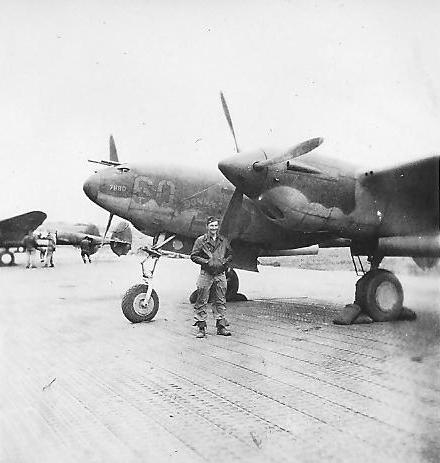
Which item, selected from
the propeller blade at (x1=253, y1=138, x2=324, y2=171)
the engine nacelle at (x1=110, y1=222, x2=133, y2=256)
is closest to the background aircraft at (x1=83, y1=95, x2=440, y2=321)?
the propeller blade at (x1=253, y1=138, x2=324, y2=171)

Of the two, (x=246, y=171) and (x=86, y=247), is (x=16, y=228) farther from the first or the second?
(x=246, y=171)

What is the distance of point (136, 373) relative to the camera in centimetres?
504

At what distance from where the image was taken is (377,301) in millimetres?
7836

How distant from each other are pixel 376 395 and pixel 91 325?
199 inches

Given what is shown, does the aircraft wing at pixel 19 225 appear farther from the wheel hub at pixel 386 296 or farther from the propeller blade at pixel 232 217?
the wheel hub at pixel 386 296

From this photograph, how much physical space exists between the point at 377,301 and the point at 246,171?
2913 mm

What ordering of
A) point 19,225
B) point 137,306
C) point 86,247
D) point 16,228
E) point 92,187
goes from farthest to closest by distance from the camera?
point 86,247
point 16,228
point 19,225
point 92,187
point 137,306

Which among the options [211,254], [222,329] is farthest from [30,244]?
[222,329]

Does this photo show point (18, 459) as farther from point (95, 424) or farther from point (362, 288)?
point (362, 288)

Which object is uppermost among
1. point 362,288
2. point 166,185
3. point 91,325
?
point 166,185

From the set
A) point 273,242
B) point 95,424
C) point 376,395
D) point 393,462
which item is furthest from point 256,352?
point 273,242

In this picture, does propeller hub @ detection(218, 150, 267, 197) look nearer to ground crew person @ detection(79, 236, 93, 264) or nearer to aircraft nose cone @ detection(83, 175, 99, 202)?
aircraft nose cone @ detection(83, 175, 99, 202)

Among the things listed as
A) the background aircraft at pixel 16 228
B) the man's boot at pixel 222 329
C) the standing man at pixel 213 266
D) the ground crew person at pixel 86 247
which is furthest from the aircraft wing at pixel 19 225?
the man's boot at pixel 222 329

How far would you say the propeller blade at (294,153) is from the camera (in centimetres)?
671
